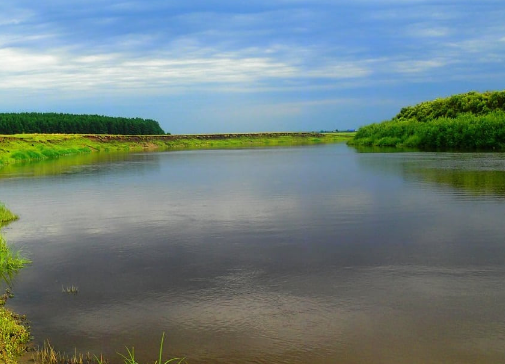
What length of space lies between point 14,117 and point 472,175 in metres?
111

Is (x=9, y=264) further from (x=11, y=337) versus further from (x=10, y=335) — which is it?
(x=11, y=337)

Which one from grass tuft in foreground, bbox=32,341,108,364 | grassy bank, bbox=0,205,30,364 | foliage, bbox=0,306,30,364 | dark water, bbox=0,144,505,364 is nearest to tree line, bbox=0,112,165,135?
dark water, bbox=0,144,505,364

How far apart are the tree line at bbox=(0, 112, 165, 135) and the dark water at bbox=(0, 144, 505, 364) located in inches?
4015

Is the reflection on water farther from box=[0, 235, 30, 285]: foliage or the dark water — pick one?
box=[0, 235, 30, 285]: foliage

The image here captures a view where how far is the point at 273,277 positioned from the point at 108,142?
8847 centimetres

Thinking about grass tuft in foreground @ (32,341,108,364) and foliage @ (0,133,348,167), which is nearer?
grass tuft in foreground @ (32,341,108,364)

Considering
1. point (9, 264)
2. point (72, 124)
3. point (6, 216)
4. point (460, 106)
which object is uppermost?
point (72, 124)

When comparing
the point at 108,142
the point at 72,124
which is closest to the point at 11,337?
the point at 108,142

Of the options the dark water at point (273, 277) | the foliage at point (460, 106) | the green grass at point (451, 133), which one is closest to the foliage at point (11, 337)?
the dark water at point (273, 277)

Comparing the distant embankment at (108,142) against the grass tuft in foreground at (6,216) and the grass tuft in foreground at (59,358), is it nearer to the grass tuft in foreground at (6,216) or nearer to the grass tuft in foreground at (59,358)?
the grass tuft in foreground at (6,216)

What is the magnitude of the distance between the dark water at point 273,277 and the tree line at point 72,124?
102 m

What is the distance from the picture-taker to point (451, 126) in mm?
61469

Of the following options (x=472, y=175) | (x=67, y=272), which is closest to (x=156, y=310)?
(x=67, y=272)

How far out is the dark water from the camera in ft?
25.3
